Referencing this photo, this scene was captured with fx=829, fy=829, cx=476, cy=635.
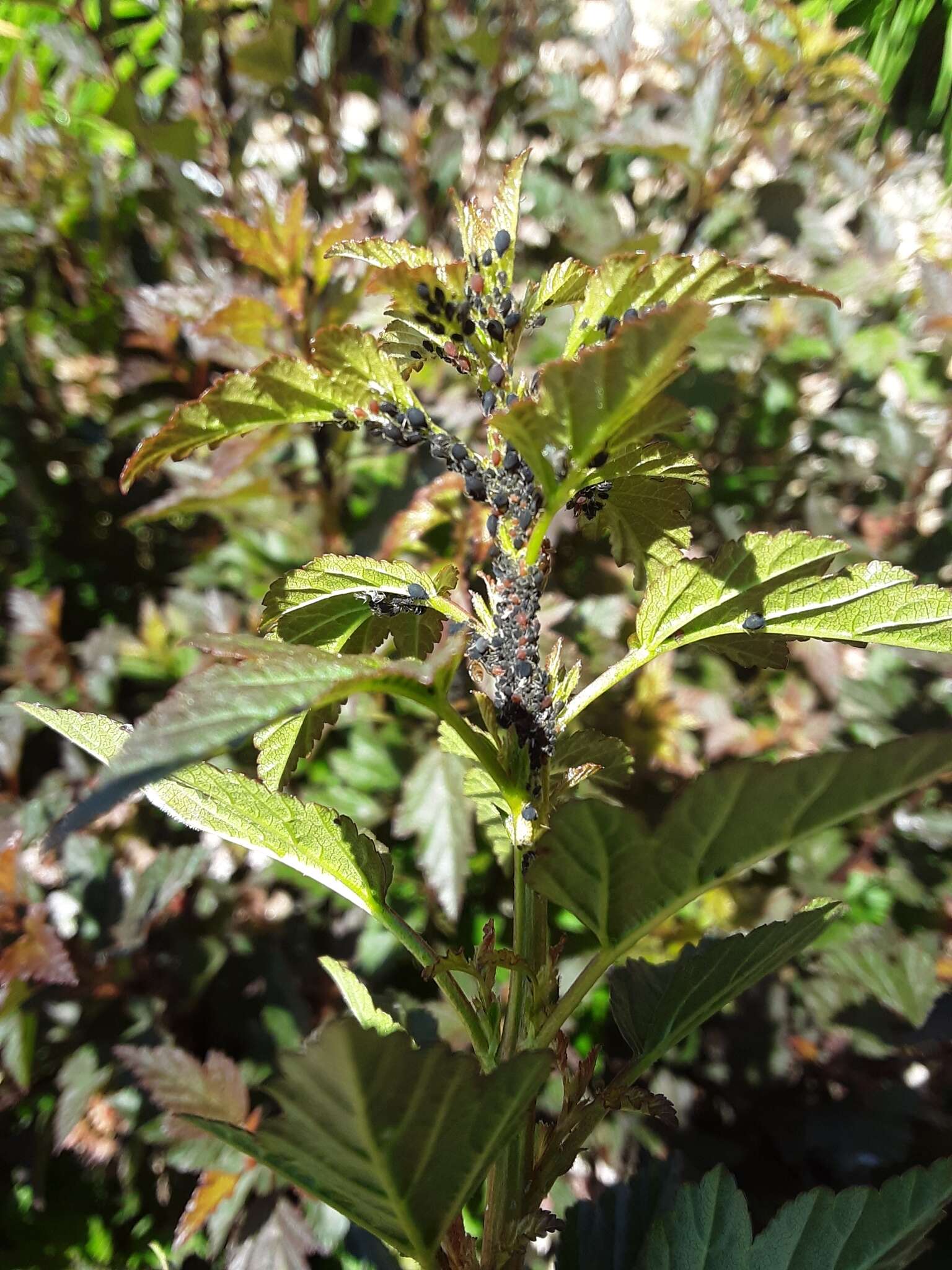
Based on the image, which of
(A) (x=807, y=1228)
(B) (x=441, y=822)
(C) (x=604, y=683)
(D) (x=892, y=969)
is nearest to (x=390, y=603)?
(C) (x=604, y=683)

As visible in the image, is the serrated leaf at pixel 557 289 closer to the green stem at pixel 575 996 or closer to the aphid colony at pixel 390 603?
the aphid colony at pixel 390 603

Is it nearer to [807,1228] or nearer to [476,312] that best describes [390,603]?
[476,312]

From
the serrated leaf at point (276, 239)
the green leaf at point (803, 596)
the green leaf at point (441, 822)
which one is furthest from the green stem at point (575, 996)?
the serrated leaf at point (276, 239)

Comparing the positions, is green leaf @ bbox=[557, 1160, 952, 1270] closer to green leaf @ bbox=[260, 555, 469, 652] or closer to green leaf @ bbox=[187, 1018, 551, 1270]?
green leaf @ bbox=[187, 1018, 551, 1270]

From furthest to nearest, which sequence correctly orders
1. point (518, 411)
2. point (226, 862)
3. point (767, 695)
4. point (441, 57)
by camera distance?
point (441, 57) < point (767, 695) < point (226, 862) < point (518, 411)

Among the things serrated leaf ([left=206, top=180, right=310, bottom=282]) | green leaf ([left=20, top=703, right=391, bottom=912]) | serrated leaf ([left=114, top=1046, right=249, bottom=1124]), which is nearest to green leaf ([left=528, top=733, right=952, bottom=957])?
green leaf ([left=20, top=703, right=391, bottom=912])

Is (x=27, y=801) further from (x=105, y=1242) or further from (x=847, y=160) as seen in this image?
(x=847, y=160)

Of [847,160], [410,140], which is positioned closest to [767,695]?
[847,160]
